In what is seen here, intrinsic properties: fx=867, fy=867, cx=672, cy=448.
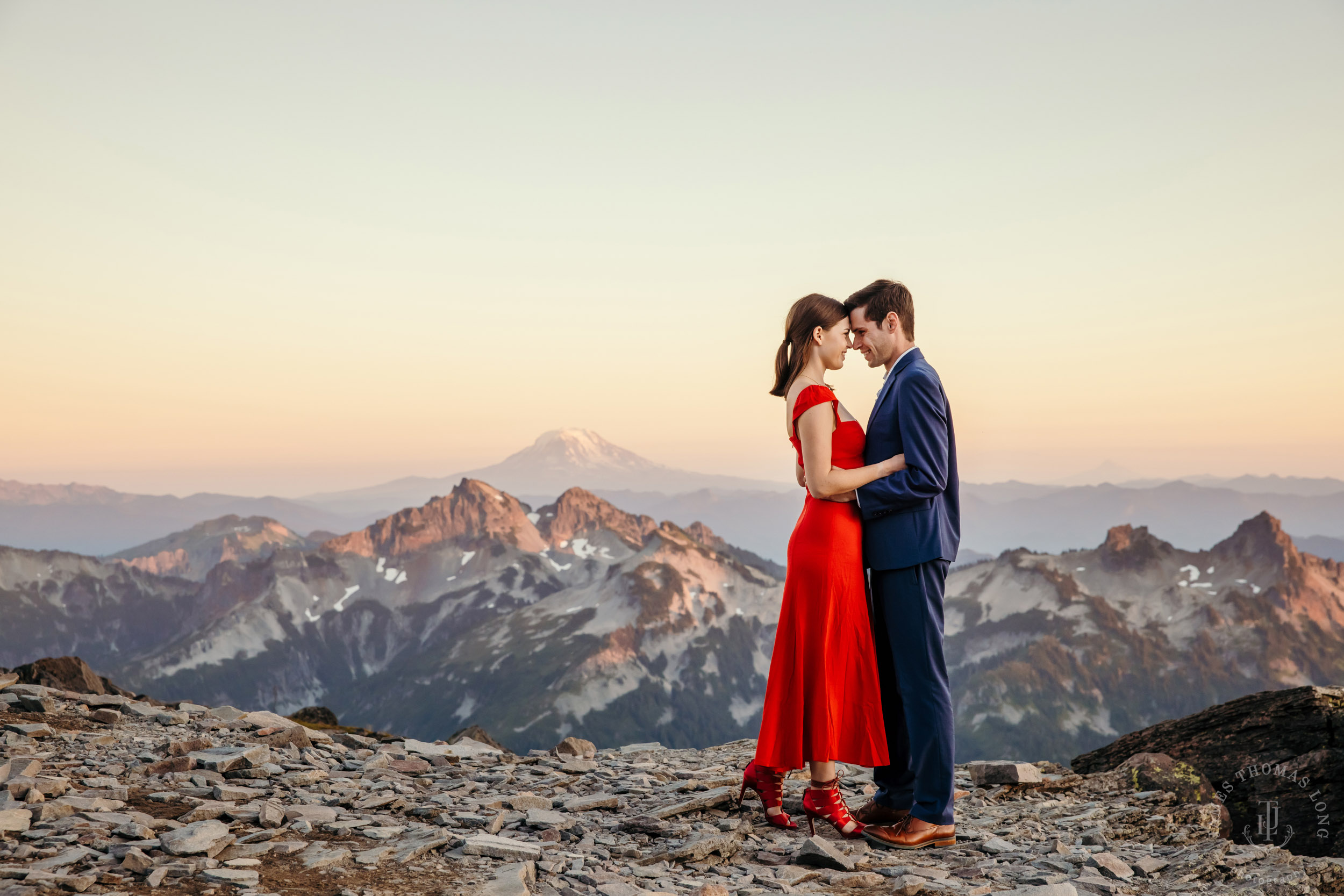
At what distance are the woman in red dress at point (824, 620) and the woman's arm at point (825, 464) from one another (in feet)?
0.07

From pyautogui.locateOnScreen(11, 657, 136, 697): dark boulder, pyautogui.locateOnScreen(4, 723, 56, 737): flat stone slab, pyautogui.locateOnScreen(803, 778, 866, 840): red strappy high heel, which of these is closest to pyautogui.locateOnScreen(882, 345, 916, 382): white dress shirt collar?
pyautogui.locateOnScreen(803, 778, 866, 840): red strappy high heel

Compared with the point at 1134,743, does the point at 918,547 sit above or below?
above

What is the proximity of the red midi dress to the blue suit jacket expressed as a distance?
0.24 m

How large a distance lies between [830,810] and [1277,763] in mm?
7207

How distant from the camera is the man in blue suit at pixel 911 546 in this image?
28.1ft

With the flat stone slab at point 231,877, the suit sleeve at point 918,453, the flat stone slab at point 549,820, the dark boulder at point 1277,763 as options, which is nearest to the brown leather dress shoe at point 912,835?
the flat stone slab at point 549,820

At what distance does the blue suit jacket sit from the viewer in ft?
27.9

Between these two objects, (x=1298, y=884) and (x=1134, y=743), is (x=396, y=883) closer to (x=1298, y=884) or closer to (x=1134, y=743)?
(x=1298, y=884)

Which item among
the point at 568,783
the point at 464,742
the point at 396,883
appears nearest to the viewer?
the point at 396,883

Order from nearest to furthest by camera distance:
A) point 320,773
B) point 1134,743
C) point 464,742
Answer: point 320,773 < point 1134,743 < point 464,742

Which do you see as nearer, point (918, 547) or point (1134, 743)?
point (918, 547)

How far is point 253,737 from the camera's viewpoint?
12461 millimetres

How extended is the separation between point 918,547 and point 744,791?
132 inches

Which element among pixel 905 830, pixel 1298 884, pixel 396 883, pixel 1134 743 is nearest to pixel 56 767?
pixel 396 883
